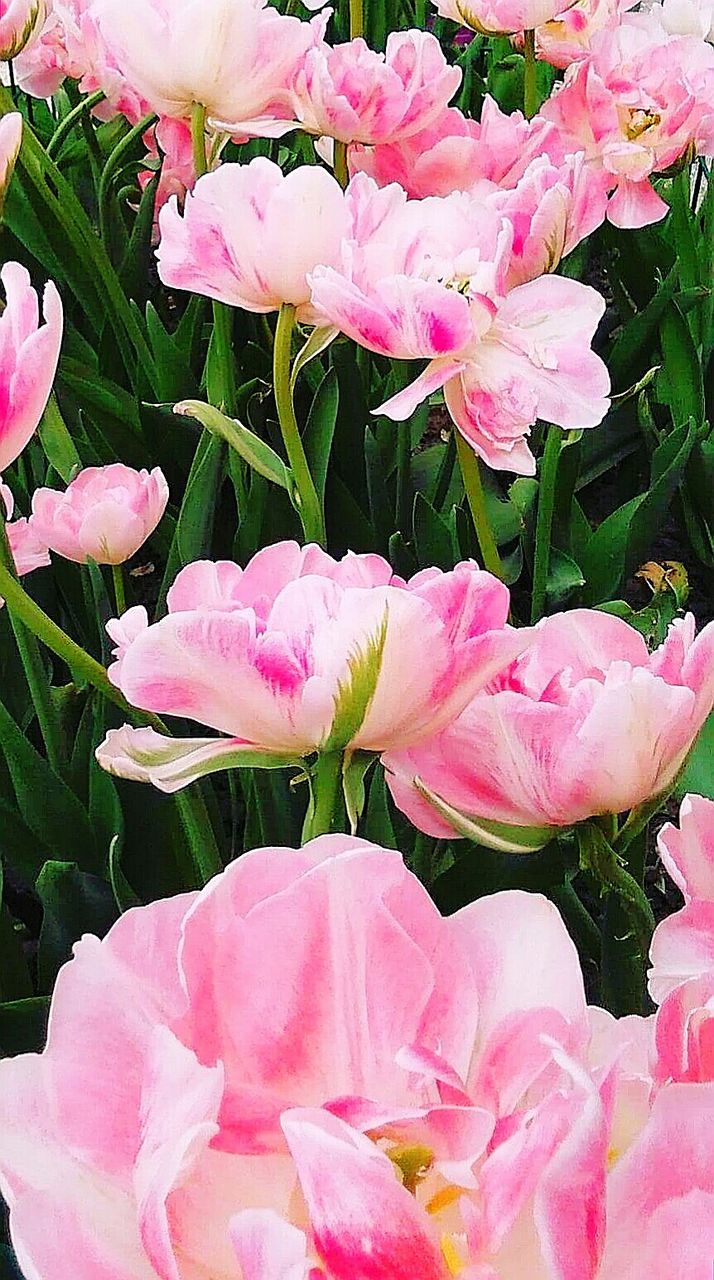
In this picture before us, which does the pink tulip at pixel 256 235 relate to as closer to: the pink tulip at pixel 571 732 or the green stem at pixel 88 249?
the pink tulip at pixel 571 732

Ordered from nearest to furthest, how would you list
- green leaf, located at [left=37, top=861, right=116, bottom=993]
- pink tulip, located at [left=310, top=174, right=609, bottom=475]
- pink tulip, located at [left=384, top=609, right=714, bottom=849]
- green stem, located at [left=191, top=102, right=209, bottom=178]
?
pink tulip, located at [left=384, top=609, right=714, bottom=849] < pink tulip, located at [left=310, top=174, right=609, bottom=475] < green leaf, located at [left=37, top=861, right=116, bottom=993] < green stem, located at [left=191, top=102, right=209, bottom=178]

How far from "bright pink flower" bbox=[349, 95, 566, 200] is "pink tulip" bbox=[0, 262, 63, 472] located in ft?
1.04

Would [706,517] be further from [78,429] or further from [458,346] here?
[458,346]

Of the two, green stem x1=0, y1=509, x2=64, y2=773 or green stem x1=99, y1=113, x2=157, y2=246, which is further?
green stem x1=99, y1=113, x2=157, y2=246

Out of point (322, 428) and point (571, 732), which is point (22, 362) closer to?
point (571, 732)

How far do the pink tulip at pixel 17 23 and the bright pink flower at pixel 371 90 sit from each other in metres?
0.21

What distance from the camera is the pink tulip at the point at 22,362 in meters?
0.38

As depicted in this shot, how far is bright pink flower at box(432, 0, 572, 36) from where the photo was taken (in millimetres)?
782

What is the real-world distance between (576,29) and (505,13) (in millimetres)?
132

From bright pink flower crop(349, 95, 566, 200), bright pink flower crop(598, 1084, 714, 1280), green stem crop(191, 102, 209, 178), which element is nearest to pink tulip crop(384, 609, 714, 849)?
bright pink flower crop(598, 1084, 714, 1280)

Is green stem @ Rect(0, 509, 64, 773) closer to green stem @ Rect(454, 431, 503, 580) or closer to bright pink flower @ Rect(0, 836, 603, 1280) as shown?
green stem @ Rect(454, 431, 503, 580)

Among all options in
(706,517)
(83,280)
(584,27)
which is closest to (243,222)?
(584,27)

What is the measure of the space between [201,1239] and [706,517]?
105 centimetres

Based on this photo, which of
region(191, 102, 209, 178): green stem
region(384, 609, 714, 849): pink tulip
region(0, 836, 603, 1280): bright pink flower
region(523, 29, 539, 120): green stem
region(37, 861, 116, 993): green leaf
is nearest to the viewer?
region(0, 836, 603, 1280): bright pink flower
